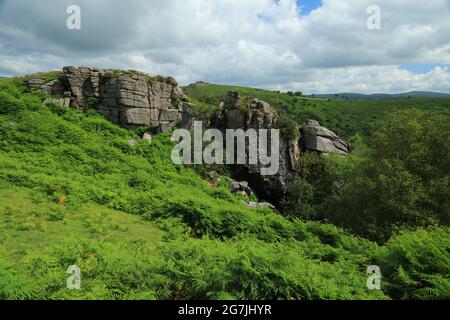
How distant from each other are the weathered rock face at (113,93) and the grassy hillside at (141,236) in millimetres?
1800

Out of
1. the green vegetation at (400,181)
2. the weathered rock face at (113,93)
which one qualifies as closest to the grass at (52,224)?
the green vegetation at (400,181)

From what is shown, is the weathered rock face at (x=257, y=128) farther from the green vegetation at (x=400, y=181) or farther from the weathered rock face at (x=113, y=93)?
the green vegetation at (x=400, y=181)

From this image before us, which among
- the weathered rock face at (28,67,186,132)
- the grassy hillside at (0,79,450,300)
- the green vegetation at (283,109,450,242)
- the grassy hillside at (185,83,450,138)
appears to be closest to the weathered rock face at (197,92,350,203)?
the weathered rock face at (28,67,186,132)

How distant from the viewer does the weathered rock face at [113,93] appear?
35500 mm

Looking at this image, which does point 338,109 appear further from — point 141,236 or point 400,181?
point 141,236

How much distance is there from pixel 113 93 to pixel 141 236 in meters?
23.9

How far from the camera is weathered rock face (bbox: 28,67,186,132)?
35500 mm

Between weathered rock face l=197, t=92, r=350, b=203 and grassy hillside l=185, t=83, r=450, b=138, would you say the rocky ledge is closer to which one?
→ weathered rock face l=197, t=92, r=350, b=203

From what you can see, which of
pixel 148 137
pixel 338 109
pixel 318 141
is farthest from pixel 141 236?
pixel 338 109

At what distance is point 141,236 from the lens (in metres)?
16.3

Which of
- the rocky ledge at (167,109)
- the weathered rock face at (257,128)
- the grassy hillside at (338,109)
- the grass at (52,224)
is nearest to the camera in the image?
the grass at (52,224)

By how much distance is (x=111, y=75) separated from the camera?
36.8 metres
